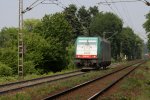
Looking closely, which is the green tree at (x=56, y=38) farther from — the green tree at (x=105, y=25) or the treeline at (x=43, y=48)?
the green tree at (x=105, y=25)

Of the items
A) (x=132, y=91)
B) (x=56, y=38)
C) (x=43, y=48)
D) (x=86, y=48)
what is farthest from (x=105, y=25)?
(x=132, y=91)

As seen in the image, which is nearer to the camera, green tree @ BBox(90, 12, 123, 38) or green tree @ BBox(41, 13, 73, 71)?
green tree @ BBox(41, 13, 73, 71)

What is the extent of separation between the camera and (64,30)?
60562mm

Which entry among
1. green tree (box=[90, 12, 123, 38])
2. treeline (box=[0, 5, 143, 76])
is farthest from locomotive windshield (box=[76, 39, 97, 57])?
green tree (box=[90, 12, 123, 38])

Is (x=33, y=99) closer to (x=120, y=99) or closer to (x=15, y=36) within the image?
(x=120, y=99)

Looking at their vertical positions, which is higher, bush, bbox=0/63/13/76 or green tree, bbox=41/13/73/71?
green tree, bbox=41/13/73/71

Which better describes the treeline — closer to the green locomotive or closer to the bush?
the bush

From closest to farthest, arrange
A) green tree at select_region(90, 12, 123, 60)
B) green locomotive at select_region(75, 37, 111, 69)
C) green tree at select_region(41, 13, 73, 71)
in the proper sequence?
green locomotive at select_region(75, 37, 111, 69)
green tree at select_region(41, 13, 73, 71)
green tree at select_region(90, 12, 123, 60)

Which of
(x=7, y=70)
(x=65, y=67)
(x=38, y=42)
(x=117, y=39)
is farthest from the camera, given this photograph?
(x=117, y=39)

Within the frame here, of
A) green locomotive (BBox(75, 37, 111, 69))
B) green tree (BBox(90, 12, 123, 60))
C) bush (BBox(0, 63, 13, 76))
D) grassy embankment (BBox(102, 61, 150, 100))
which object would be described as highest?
green tree (BBox(90, 12, 123, 60))

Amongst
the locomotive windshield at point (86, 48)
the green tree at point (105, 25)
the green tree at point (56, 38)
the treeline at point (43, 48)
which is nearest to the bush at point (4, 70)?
the treeline at point (43, 48)

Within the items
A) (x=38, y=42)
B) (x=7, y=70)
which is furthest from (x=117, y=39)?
(x=7, y=70)

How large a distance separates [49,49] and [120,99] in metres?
38.0

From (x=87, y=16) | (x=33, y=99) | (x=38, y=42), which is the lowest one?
(x=33, y=99)
